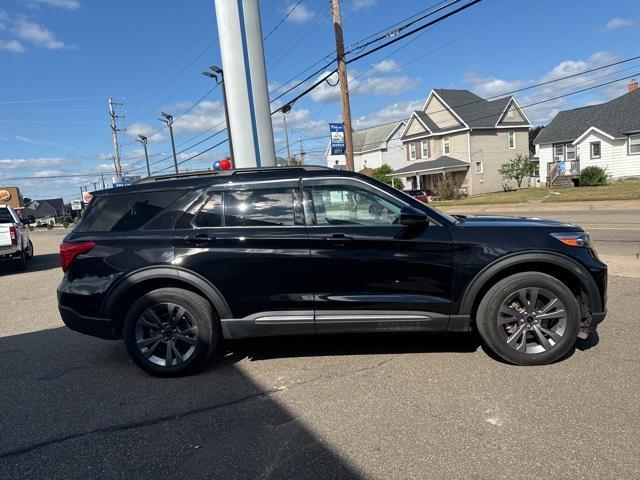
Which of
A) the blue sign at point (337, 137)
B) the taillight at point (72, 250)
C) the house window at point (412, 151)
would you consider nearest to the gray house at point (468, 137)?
the house window at point (412, 151)

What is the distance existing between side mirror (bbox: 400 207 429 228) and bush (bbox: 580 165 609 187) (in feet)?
108

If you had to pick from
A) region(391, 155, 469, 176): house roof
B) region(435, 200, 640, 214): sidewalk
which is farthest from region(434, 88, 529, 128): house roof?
region(435, 200, 640, 214): sidewalk

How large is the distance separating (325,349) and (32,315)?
506 centimetres

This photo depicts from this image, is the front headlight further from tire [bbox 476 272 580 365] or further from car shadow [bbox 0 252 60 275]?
car shadow [bbox 0 252 60 275]

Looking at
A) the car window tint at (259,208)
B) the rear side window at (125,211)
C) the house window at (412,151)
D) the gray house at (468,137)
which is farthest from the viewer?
the house window at (412,151)

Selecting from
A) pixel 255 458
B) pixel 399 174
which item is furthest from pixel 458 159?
pixel 255 458

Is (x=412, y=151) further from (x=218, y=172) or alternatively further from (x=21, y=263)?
(x=218, y=172)

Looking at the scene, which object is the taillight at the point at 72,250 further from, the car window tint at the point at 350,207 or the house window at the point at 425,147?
the house window at the point at 425,147

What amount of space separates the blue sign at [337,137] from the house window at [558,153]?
81.4ft

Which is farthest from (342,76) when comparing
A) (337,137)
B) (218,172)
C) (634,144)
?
(634,144)

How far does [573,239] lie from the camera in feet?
13.5

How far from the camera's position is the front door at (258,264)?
13.7 ft

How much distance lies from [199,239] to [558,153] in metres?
39.9

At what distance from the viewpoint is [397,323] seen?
13.6ft
